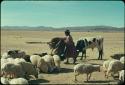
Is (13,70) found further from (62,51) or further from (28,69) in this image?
(62,51)

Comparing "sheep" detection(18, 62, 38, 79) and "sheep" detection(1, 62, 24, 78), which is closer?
"sheep" detection(1, 62, 24, 78)

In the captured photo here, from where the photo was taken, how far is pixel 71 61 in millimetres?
18375

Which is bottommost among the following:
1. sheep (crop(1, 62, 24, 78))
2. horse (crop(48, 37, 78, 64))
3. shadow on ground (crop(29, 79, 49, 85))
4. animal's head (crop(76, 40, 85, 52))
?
animal's head (crop(76, 40, 85, 52))

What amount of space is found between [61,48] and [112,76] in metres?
5.22

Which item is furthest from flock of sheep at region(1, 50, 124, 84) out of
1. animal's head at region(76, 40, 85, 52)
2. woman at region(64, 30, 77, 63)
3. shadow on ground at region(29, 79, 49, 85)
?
animal's head at region(76, 40, 85, 52)

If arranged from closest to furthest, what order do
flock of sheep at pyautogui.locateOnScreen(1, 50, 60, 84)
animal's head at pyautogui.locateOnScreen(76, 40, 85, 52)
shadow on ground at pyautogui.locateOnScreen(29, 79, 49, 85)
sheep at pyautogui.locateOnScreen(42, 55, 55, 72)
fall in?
flock of sheep at pyautogui.locateOnScreen(1, 50, 60, 84)
shadow on ground at pyautogui.locateOnScreen(29, 79, 49, 85)
sheep at pyautogui.locateOnScreen(42, 55, 55, 72)
animal's head at pyautogui.locateOnScreen(76, 40, 85, 52)

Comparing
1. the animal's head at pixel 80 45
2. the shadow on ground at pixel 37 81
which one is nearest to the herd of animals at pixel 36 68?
the shadow on ground at pixel 37 81

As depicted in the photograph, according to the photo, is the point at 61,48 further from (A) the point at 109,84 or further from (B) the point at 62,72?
(A) the point at 109,84

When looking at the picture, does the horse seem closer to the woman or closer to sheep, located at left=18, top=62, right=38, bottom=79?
the woman

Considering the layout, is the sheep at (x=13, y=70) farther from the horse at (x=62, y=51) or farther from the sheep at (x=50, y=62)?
the horse at (x=62, y=51)

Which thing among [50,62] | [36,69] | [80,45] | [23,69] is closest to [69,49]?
[80,45]

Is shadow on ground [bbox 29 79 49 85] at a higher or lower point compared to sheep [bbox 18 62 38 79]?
lower

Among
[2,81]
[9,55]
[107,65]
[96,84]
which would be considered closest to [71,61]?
[9,55]

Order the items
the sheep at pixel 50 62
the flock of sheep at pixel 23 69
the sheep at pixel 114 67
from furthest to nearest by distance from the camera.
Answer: the sheep at pixel 50 62, the sheep at pixel 114 67, the flock of sheep at pixel 23 69
